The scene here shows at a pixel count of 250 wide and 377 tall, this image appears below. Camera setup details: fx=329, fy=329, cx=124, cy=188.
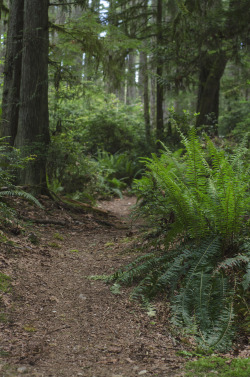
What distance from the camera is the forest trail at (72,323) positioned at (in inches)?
80.9

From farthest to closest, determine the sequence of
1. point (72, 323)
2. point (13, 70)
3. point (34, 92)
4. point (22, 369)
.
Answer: point (13, 70) < point (34, 92) < point (72, 323) < point (22, 369)

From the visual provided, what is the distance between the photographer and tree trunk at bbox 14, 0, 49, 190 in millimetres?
6261

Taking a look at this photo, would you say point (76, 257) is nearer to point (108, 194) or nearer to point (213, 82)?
point (108, 194)

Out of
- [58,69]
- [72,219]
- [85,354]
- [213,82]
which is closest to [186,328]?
[85,354]

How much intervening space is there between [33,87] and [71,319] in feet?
16.1

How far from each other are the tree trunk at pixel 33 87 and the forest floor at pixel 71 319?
1.85m

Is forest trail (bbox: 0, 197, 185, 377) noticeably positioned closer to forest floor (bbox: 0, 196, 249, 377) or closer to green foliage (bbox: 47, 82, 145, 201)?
forest floor (bbox: 0, 196, 249, 377)

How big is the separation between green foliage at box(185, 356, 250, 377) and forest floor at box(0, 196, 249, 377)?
0.09 m

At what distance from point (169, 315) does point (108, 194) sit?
7150mm

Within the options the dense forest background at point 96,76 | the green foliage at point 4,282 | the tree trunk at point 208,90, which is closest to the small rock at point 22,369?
the green foliage at point 4,282

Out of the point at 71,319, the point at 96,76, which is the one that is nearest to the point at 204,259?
the point at 71,319

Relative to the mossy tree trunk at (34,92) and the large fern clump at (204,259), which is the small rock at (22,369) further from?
the mossy tree trunk at (34,92)

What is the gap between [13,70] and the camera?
271 inches

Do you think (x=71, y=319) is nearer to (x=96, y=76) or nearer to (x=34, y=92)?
(x=34, y=92)
